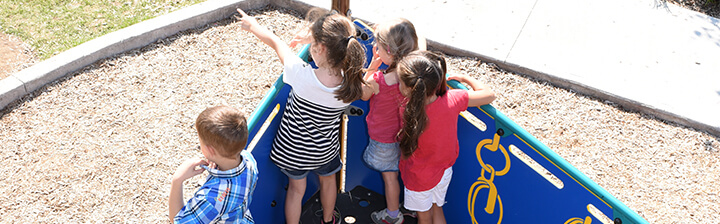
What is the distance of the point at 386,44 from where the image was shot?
9.14 ft

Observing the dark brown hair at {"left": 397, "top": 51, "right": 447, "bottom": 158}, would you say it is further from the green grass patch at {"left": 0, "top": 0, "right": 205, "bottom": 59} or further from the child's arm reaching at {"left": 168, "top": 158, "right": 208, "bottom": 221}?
the green grass patch at {"left": 0, "top": 0, "right": 205, "bottom": 59}

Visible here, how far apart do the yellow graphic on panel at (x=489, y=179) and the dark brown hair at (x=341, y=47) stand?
27.4 inches

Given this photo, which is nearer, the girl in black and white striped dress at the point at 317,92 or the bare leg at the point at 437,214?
the girl in black and white striped dress at the point at 317,92

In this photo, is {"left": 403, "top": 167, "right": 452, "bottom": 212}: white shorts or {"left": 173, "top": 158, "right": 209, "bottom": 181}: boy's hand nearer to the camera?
{"left": 173, "top": 158, "right": 209, "bottom": 181}: boy's hand

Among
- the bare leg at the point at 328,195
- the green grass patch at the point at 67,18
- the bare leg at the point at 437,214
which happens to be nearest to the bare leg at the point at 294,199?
the bare leg at the point at 328,195

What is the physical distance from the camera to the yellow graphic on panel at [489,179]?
110 inches

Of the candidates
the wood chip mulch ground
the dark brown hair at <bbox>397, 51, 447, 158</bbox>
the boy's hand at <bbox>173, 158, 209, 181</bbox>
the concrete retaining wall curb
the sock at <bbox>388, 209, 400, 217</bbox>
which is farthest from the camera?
the concrete retaining wall curb

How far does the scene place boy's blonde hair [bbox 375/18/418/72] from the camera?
2.78 metres

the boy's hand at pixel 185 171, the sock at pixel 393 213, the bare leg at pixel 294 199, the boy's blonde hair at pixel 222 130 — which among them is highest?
the boy's blonde hair at pixel 222 130

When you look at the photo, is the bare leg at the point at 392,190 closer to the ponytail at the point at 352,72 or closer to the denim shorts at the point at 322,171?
the denim shorts at the point at 322,171

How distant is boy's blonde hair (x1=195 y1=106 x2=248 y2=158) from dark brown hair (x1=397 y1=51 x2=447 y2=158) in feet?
2.42

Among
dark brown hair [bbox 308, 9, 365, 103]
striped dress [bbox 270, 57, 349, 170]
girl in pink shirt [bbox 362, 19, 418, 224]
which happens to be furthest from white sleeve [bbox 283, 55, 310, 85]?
girl in pink shirt [bbox 362, 19, 418, 224]

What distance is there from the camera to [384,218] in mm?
3350

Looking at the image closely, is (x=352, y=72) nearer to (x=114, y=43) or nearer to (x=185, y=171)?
(x=185, y=171)
